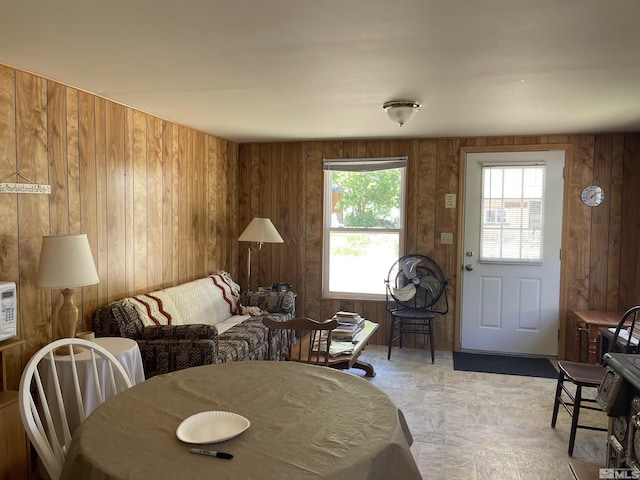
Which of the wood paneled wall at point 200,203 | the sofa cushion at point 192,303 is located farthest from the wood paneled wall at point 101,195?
the sofa cushion at point 192,303

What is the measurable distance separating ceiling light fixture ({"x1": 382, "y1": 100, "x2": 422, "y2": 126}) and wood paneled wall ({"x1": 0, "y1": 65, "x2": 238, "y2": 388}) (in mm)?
1967

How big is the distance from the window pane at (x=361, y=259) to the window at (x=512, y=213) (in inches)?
38.0

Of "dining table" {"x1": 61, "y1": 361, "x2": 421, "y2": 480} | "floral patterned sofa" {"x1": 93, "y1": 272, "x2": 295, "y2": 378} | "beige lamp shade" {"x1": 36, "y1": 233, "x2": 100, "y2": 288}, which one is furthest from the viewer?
"floral patterned sofa" {"x1": 93, "y1": 272, "x2": 295, "y2": 378}

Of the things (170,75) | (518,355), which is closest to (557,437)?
(518,355)

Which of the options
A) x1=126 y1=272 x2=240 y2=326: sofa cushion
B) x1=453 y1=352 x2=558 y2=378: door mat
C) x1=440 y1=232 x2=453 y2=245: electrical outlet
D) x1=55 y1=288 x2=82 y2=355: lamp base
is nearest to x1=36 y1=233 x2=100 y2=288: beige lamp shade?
x1=55 y1=288 x2=82 y2=355: lamp base

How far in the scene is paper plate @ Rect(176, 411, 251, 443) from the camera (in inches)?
56.0

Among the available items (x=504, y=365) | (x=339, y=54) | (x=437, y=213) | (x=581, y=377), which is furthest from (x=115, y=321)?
(x=504, y=365)

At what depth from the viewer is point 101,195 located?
3277 mm

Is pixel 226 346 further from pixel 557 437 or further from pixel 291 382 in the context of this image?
pixel 557 437

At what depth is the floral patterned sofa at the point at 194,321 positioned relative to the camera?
123 inches

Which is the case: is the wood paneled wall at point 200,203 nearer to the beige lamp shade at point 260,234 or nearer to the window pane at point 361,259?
the window pane at point 361,259

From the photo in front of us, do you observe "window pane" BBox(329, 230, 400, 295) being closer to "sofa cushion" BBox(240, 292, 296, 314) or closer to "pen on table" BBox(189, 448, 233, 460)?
"sofa cushion" BBox(240, 292, 296, 314)

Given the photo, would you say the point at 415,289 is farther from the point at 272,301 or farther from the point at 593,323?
the point at 593,323

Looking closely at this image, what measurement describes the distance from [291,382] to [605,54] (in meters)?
2.14
